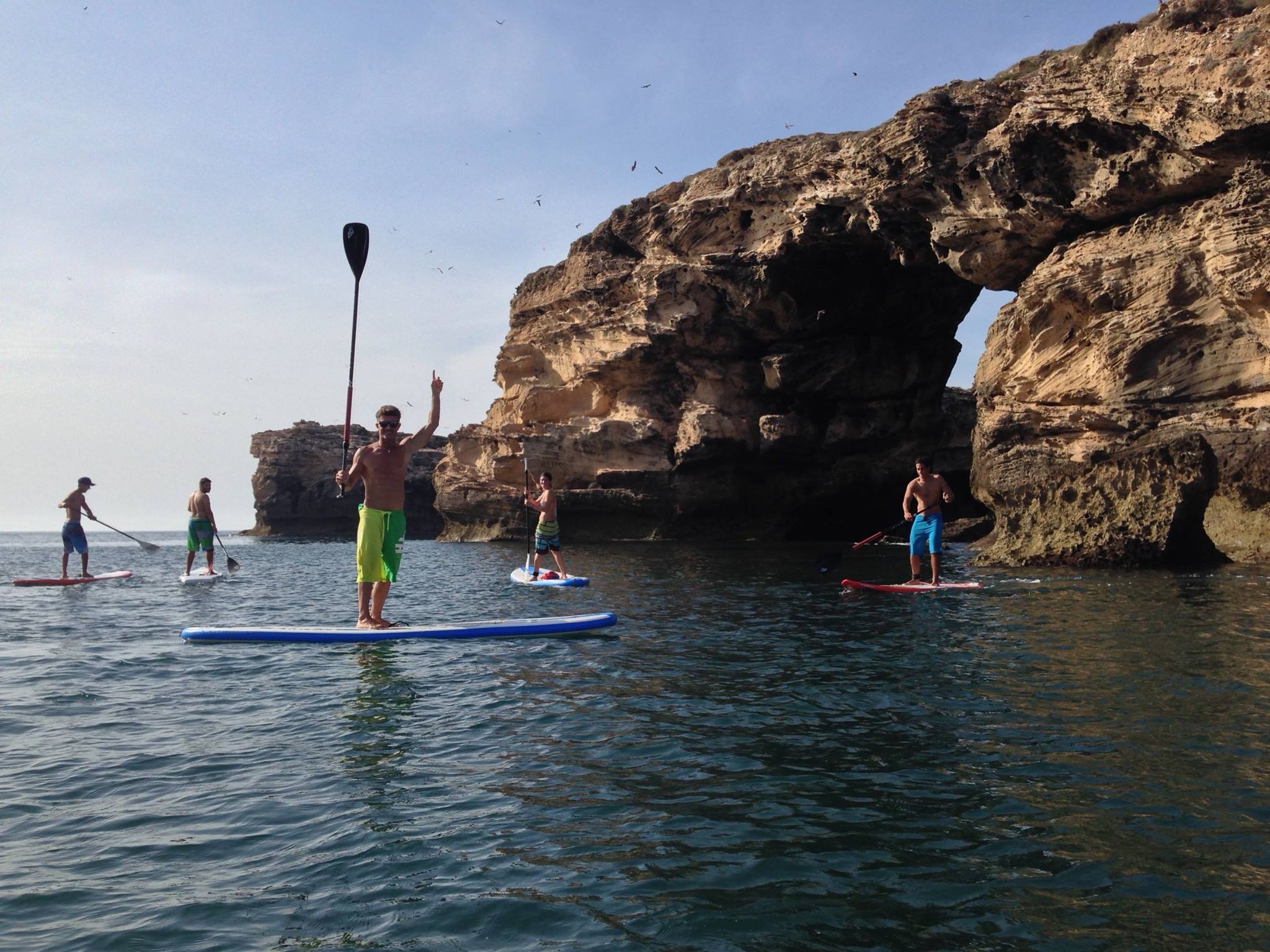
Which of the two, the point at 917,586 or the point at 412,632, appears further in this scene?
the point at 917,586

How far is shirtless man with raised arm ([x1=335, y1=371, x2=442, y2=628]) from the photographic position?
32.3 ft

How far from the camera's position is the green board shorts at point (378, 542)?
33.3 ft

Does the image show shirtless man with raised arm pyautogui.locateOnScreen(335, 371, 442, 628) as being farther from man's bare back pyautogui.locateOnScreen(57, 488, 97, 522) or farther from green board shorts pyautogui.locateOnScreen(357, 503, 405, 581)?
man's bare back pyautogui.locateOnScreen(57, 488, 97, 522)

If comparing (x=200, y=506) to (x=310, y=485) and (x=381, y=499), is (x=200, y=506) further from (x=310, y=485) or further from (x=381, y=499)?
(x=310, y=485)

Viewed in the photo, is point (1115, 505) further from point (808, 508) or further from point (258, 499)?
point (258, 499)

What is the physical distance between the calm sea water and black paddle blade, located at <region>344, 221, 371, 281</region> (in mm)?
5471

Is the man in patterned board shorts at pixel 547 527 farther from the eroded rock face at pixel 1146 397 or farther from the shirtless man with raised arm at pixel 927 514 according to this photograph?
the eroded rock face at pixel 1146 397

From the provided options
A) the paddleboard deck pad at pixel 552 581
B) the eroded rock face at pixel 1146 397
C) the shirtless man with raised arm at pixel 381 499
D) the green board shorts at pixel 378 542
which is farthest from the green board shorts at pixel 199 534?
the eroded rock face at pixel 1146 397

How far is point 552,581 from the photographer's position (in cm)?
1778

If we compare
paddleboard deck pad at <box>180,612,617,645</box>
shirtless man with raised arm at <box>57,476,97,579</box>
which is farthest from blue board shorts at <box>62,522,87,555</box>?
paddleboard deck pad at <box>180,612,617,645</box>

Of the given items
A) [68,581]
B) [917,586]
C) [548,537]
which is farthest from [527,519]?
[68,581]

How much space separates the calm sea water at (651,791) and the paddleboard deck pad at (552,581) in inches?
273

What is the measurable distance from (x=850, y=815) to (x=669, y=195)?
35.8 metres

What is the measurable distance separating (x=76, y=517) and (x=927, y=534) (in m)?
17.8
